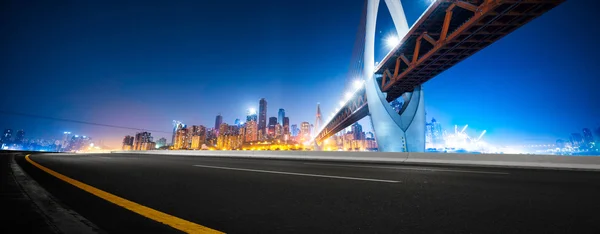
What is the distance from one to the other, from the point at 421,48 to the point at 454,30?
5658mm

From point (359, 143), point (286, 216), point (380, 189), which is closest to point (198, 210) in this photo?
point (286, 216)

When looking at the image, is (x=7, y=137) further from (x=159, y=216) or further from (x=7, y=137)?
(x=159, y=216)

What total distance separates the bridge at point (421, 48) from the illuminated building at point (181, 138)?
→ 107925 millimetres

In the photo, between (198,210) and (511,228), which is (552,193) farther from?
(198,210)

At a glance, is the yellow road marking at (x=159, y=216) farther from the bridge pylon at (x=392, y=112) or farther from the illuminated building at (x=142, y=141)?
the illuminated building at (x=142, y=141)

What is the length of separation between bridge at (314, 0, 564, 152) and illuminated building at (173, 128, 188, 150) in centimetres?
10793

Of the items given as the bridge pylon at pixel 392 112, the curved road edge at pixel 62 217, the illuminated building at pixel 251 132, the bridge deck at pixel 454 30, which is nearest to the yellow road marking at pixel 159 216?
the curved road edge at pixel 62 217

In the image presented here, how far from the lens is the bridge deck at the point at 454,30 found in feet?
52.2

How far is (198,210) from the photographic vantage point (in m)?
2.74

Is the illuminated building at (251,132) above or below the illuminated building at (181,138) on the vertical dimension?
above

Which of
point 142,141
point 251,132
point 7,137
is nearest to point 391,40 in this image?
point 142,141

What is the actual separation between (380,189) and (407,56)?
25820mm

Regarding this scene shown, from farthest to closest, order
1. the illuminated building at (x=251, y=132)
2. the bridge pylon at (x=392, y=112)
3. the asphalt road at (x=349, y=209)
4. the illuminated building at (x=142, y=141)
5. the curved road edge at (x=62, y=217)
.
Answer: the illuminated building at (x=251, y=132) < the illuminated building at (x=142, y=141) < the bridge pylon at (x=392, y=112) < the asphalt road at (x=349, y=209) < the curved road edge at (x=62, y=217)

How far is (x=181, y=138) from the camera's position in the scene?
422 ft
